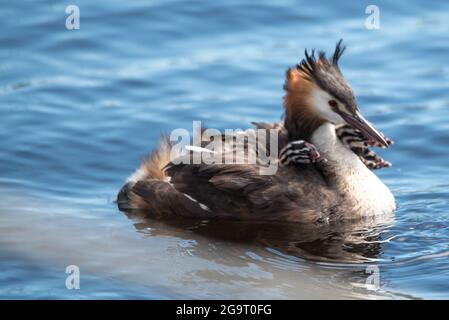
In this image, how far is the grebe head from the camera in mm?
10148

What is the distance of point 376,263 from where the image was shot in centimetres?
927

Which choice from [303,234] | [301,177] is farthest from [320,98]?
[303,234]

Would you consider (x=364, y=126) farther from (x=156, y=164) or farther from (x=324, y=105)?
(x=156, y=164)

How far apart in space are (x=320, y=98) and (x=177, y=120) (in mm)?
2703

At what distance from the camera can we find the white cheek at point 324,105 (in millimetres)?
10211

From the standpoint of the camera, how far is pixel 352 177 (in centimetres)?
1029

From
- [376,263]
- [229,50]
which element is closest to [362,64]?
[229,50]

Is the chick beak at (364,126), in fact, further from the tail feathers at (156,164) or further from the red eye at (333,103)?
the tail feathers at (156,164)

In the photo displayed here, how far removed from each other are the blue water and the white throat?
307 mm

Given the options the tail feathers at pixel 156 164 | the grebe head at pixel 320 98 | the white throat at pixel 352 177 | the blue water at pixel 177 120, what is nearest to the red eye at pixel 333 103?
the grebe head at pixel 320 98

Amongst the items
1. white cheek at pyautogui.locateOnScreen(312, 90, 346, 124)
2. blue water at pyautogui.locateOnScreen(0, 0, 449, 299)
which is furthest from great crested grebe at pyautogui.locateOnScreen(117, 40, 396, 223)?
blue water at pyautogui.locateOnScreen(0, 0, 449, 299)

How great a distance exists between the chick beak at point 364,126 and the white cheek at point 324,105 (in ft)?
0.22

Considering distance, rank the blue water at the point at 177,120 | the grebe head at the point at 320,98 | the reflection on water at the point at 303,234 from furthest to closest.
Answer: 1. the grebe head at the point at 320,98
2. the reflection on water at the point at 303,234
3. the blue water at the point at 177,120
